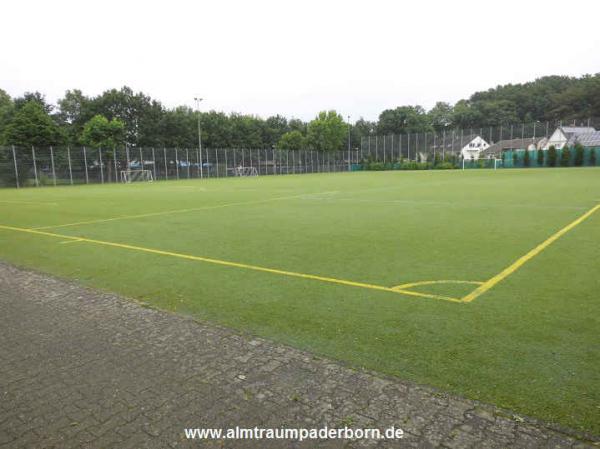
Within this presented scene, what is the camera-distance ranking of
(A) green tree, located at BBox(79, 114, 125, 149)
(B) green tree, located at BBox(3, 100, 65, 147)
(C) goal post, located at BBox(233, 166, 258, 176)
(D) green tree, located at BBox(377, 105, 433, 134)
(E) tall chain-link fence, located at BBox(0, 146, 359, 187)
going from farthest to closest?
(D) green tree, located at BBox(377, 105, 433, 134)
(C) goal post, located at BBox(233, 166, 258, 176)
(A) green tree, located at BBox(79, 114, 125, 149)
(B) green tree, located at BBox(3, 100, 65, 147)
(E) tall chain-link fence, located at BBox(0, 146, 359, 187)

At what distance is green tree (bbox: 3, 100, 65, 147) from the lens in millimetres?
43125

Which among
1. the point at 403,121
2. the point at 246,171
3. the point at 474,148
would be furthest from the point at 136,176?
the point at 403,121

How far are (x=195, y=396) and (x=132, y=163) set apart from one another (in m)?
47.0

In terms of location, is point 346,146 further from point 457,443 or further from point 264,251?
point 457,443

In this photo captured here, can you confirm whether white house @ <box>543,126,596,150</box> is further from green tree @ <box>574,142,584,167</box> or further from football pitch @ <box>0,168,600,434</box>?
football pitch @ <box>0,168,600,434</box>

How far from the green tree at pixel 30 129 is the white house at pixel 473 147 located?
55.0 meters

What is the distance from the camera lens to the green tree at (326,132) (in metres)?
75.6

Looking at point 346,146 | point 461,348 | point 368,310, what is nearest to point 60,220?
point 368,310

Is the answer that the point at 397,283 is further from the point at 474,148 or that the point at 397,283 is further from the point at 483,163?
the point at 474,148

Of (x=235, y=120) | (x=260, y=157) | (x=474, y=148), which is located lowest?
(x=260, y=157)

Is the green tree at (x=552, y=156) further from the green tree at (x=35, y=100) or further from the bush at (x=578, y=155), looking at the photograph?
the green tree at (x=35, y=100)

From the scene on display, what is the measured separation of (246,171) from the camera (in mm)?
58500

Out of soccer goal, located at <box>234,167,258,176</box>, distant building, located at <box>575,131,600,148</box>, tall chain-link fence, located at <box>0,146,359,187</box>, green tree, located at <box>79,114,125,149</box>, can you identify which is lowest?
soccer goal, located at <box>234,167,258,176</box>

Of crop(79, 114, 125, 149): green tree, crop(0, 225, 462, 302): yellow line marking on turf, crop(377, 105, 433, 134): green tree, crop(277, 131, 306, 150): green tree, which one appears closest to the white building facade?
crop(377, 105, 433, 134): green tree
